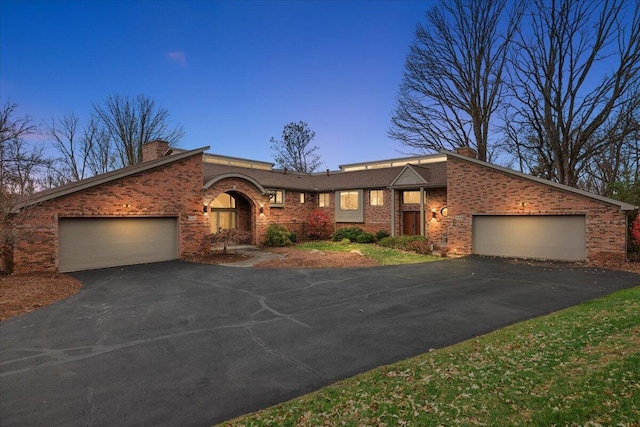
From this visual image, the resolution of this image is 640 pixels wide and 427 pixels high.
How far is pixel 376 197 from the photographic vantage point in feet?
77.2

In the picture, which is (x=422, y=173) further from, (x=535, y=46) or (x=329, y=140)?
(x=329, y=140)

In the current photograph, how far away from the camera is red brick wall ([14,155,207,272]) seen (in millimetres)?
12164

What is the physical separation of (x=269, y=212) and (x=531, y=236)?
15.5m

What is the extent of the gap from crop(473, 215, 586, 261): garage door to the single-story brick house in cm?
5

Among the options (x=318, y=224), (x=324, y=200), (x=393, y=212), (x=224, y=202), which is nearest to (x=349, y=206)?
(x=324, y=200)

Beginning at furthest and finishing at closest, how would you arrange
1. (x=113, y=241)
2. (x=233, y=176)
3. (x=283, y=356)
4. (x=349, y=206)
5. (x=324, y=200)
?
(x=324, y=200) → (x=349, y=206) → (x=233, y=176) → (x=113, y=241) → (x=283, y=356)

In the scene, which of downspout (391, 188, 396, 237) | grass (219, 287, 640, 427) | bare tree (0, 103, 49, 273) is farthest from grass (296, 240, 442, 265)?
bare tree (0, 103, 49, 273)

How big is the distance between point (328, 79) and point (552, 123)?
17436 mm

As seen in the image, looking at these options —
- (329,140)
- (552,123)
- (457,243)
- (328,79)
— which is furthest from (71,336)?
(329,140)

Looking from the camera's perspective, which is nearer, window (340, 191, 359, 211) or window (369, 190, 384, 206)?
window (369, 190, 384, 206)

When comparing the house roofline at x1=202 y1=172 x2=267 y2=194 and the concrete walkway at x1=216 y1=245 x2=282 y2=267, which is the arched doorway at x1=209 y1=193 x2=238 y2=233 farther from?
the house roofline at x1=202 y1=172 x2=267 y2=194

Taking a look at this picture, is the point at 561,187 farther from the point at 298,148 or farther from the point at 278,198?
the point at 298,148

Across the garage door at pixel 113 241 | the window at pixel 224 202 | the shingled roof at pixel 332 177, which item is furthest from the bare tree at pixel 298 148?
the garage door at pixel 113 241

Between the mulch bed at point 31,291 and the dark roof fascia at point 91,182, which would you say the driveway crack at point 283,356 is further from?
the dark roof fascia at point 91,182
